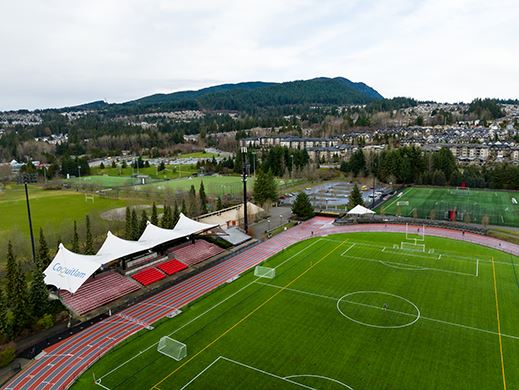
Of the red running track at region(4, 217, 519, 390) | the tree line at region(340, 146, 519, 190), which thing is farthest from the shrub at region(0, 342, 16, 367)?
the tree line at region(340, 146, 519, 190)

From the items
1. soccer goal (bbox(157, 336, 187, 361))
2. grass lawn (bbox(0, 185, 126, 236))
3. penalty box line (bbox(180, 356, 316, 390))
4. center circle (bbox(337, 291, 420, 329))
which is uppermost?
grass lawn (bbox(0, 185, 126, 236))

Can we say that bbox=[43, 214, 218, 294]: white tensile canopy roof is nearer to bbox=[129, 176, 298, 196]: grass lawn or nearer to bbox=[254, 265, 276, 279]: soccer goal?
bbox=[254, 265, 276, 279]: soccer goal

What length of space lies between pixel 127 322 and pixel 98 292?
4822 millimetres

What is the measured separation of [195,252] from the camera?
37156 millimetres

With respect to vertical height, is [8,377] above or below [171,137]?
below

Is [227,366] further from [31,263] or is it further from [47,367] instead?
[31,263]

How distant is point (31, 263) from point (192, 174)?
212 ft

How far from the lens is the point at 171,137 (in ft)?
513

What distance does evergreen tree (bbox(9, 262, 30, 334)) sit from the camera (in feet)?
75.8

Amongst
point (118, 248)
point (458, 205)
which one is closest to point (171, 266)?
point (118, 248)

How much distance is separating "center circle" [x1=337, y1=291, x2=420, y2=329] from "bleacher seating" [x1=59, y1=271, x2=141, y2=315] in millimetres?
16112

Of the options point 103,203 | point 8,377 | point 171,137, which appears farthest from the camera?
point 171,137

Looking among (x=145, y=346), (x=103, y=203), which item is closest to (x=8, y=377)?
(x=145, y=346)

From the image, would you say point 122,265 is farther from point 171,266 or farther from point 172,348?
point 172,348
